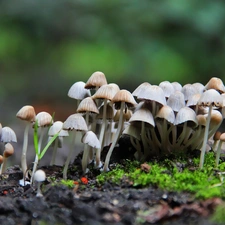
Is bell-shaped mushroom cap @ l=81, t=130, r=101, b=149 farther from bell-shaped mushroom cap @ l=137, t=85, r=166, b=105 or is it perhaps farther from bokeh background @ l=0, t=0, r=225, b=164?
bokeh background @ l=0, t=0, r=225, b=164

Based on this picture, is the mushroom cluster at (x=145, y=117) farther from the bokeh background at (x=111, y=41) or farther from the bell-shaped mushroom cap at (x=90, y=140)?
the bokeh background at (x=111, y=41)

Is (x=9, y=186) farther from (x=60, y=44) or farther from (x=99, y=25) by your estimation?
(x=60, y=44)

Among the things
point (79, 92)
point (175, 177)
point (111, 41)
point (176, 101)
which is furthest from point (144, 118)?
point (111, 41)

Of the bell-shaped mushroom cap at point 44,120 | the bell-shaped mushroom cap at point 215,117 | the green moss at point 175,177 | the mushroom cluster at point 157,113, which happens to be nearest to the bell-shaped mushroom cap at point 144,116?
the mushroom cluster at point 157,113

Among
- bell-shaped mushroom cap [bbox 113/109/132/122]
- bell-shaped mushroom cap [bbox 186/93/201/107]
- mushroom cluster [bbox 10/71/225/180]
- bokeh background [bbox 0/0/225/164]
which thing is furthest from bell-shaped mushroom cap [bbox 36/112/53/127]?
bokeh background [bbox 0/0/225/164]

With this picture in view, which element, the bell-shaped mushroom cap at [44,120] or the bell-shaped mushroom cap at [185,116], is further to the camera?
the bell-shaped mushroom cap at [44,120]
